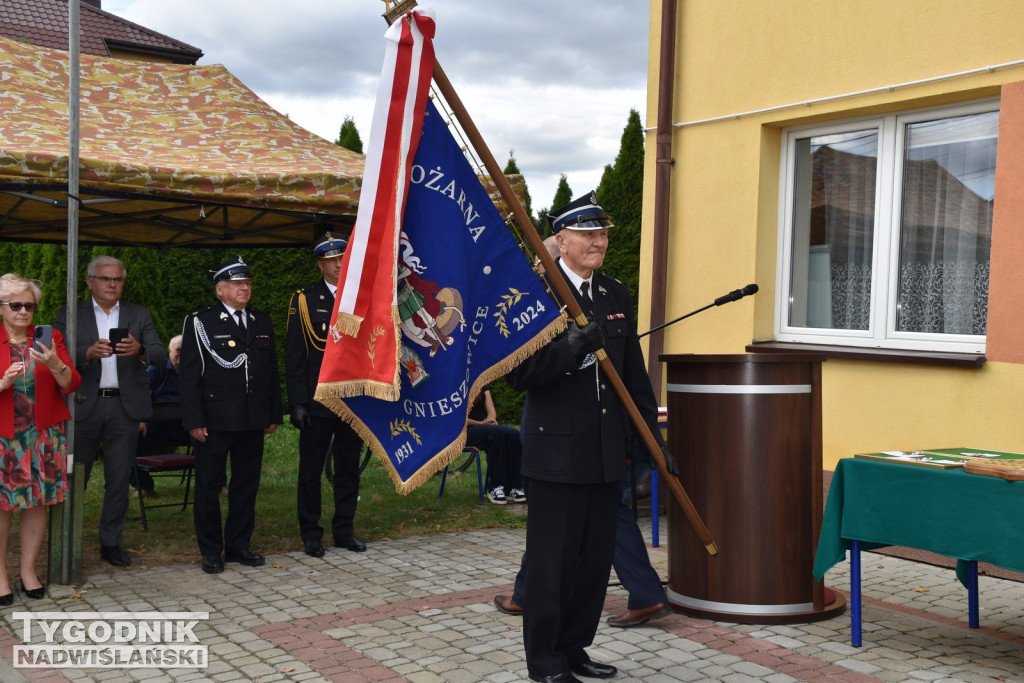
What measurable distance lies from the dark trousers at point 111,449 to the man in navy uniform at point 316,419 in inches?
42.1

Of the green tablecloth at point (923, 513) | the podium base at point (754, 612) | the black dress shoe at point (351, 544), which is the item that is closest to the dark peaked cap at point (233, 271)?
the black dress shoe at point (351, 544)

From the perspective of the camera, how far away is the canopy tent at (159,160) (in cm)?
610

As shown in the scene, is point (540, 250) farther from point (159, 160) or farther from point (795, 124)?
point (795, 124)

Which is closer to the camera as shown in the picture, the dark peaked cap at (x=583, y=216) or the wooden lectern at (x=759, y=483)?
the dark peaked cap at (x=583, y=216)

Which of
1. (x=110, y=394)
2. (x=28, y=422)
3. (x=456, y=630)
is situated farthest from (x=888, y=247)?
(x=28, y=422)

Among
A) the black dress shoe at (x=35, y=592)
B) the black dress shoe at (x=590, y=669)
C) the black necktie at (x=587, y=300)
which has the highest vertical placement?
the black necktie at (x=587, y=300)

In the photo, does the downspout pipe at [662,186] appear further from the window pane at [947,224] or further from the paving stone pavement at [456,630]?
the paving stone pavement at [456,630]

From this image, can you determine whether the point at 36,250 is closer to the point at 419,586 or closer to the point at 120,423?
the point at 120,423

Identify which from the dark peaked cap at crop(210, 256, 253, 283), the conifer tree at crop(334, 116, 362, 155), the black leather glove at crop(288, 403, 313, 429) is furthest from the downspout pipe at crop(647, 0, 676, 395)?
the conifer tree at crop(334, 116, 362, 155)

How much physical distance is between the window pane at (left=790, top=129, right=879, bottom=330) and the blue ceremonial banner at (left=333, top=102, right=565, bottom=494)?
420cm

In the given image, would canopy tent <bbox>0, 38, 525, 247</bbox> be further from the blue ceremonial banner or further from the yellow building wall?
the blue ceremonial banner

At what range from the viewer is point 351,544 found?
7.15m

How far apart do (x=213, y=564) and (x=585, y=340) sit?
3.55 meters

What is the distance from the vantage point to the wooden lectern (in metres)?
5.19
